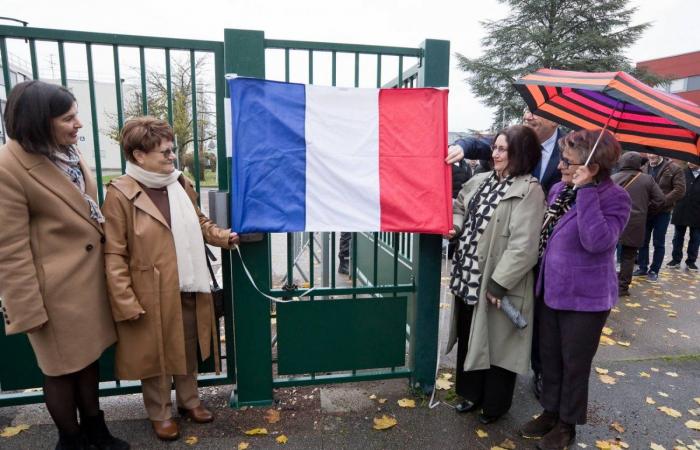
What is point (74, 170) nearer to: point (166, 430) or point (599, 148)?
point (166, 430)

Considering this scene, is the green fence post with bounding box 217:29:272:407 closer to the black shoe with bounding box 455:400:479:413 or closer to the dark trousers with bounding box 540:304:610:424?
the black shoe with bounding box 455:400:479:413

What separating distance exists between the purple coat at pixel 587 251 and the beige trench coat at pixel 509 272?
14cm

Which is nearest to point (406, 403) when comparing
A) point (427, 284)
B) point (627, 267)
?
point (427, 284)

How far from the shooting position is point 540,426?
2875mm

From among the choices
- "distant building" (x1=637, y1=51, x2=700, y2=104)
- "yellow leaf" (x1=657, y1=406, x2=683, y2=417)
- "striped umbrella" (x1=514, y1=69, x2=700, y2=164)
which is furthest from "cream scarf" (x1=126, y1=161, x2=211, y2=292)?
"distant building" (x1=637, y1=51, x2=700, y2=104)

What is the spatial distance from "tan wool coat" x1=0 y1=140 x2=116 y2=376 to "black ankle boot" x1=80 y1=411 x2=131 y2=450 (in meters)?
0.47

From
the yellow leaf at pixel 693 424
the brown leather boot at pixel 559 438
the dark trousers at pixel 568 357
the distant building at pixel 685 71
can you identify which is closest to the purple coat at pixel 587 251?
the dark trousers at pixel 568 357

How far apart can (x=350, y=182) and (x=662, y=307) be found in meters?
5.07

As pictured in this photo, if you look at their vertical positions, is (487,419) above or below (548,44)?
below

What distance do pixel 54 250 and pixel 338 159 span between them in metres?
1.64

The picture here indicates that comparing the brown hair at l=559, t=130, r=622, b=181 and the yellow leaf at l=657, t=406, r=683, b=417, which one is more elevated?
the brown hair at l=559, t=130, r=622, b=181

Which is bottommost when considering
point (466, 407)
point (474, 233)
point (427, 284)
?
point (466, 407)

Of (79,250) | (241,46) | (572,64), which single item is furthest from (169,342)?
(572,64)

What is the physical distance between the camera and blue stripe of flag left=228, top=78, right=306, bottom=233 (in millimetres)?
2670
